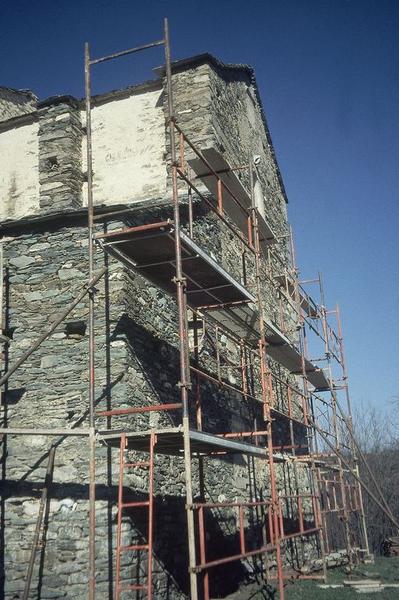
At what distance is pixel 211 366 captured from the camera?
10305mm

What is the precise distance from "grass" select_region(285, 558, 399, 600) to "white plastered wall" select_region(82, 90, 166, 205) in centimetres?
749

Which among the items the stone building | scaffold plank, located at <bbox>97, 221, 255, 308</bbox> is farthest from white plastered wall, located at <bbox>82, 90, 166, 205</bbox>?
scaffold plank, located at <bbox>97, 221, 255, 308</bbox>

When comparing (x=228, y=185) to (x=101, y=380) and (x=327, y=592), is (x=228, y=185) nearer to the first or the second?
(x=101, y=380)

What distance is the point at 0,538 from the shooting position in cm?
734

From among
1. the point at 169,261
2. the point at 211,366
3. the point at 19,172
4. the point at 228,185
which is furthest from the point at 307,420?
the point at 19,172

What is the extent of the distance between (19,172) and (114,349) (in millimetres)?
5655

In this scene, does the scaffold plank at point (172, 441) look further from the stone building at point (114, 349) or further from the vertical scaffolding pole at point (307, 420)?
the vertical scaffolding pole at point (307, 420)

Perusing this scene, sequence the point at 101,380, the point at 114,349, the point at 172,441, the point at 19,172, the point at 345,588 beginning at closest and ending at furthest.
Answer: the point at 172,441 → the point at 101,380 → the point at 114,349 → the point at 345,588 → the point at 19,172

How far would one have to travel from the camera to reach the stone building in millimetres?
7324

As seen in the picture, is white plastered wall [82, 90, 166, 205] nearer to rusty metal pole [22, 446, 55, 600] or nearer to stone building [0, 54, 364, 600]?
stone building [0, 54, 364, 600]

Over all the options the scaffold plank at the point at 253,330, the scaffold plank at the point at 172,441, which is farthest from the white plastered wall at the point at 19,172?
the scaffold plank at the point at 172,441

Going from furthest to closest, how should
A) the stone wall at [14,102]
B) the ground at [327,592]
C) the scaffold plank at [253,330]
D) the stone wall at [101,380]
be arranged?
the stone wall at [14,102], the scaffold plank at [253,330], the ground at [327,592], the stone wall at [101,380]

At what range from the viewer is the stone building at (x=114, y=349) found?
24.0ft

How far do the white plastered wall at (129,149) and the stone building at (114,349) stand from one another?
0.10ft
